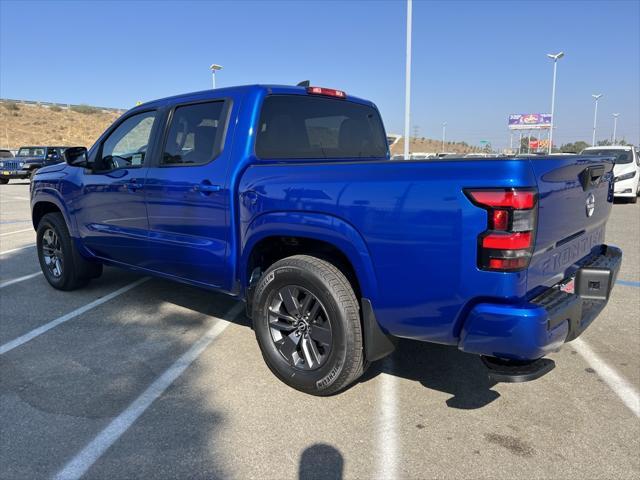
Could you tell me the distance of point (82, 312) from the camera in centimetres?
484

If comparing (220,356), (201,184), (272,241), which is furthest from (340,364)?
(201,184)

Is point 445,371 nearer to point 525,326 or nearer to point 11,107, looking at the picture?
point 525,326

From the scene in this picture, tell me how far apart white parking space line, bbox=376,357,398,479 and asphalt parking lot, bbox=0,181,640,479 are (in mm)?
10

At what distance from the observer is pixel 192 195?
12.2 ft

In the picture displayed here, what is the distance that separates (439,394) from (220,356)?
1.65 m

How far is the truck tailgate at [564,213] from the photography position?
2.43m

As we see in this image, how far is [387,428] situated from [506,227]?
53.1 inches

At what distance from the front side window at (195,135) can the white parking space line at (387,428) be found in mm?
2027

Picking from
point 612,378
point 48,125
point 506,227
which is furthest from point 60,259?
point 48,125

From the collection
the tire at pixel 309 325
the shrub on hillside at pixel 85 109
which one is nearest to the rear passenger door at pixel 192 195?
the tire at pixel 309 325

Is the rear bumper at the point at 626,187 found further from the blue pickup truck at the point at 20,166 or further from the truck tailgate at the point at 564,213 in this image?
the blue pickup truck at the point at 20,166

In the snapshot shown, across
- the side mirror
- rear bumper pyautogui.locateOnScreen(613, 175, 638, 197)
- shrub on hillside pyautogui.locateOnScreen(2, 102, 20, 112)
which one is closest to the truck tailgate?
the side mirror

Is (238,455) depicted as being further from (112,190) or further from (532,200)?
(112,190)

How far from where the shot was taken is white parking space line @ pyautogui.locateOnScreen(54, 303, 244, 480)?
98.7 inches
